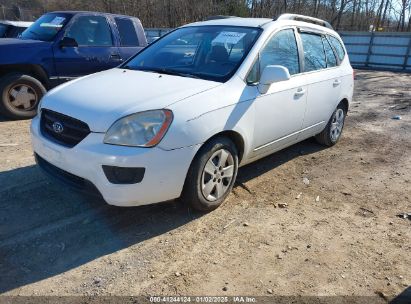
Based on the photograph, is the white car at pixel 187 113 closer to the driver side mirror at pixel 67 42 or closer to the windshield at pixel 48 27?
the driver side mirror at pixel 67 42

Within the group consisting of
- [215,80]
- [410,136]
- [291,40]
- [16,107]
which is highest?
[291,40]

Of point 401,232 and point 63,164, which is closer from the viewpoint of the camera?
point 63,164

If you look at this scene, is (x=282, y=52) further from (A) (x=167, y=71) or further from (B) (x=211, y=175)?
(B) (x=211, y=175)

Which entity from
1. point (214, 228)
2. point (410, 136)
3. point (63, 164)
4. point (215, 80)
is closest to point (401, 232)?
point (214, 228)

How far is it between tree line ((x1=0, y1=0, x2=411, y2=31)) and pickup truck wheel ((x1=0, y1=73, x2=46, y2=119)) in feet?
72.0

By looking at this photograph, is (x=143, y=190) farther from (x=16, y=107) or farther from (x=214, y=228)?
(x=16, y=107)

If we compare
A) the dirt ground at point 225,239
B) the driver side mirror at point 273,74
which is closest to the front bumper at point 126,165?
the dirt ground at point 225,239

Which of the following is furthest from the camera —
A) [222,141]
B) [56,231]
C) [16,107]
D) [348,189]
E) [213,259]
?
[16,107]

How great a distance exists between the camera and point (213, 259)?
3055 mm

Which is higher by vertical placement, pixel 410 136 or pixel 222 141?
pixel 222 141

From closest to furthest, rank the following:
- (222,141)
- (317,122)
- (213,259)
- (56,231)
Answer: (213,259) < (56,231) < (222,141) < (317,122)

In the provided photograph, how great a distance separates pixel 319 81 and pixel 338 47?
4.02 feet

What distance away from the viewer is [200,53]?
4.20 metres

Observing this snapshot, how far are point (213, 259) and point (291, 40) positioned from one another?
2.76m
